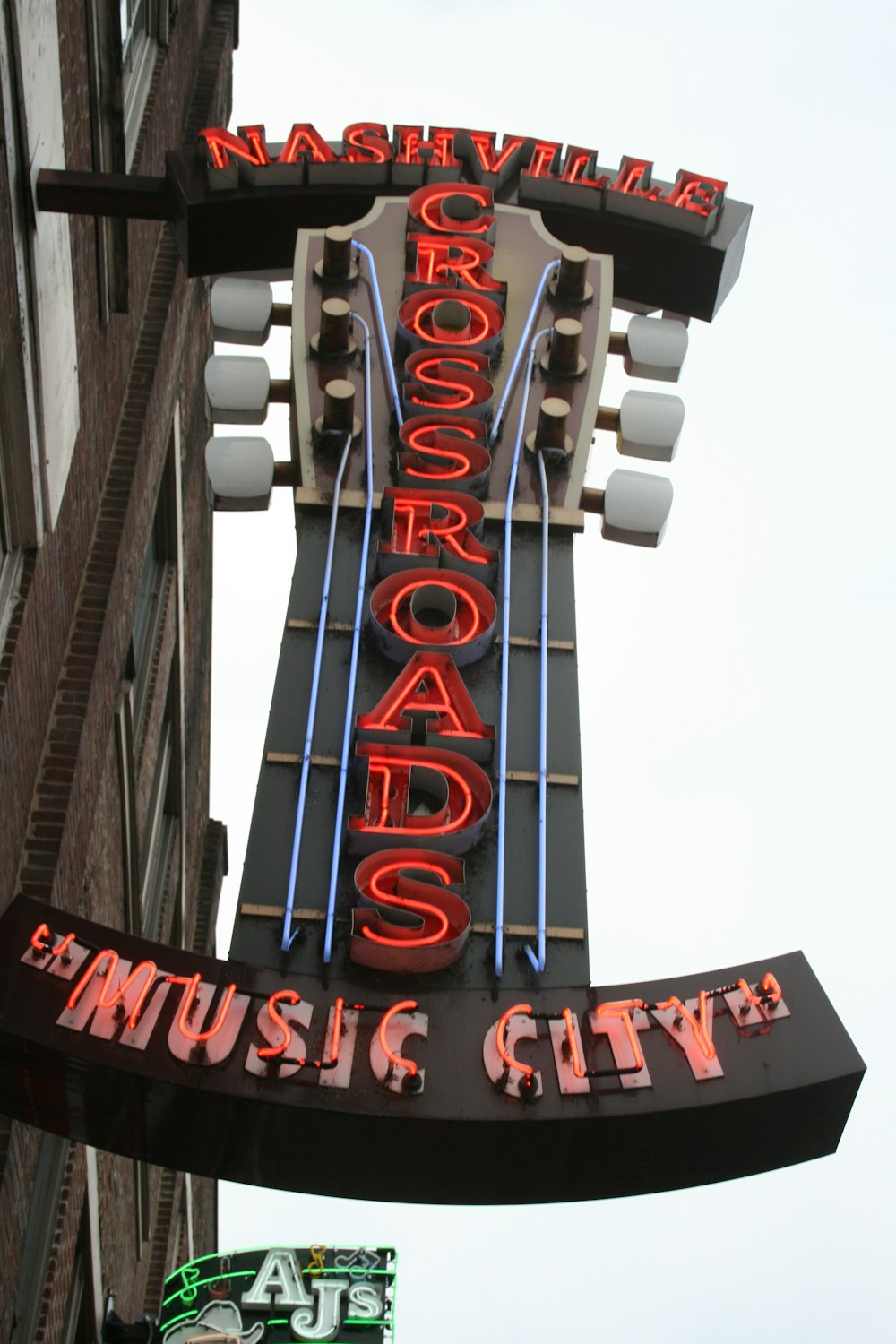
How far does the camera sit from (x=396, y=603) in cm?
1226

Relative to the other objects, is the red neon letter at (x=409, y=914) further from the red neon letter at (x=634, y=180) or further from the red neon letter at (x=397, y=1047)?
the red neon letter at (x=634, y=180)

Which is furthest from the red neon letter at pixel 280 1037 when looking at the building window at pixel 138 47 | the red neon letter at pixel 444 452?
the building window at pixel 138 47

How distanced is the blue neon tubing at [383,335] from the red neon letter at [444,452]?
21cm

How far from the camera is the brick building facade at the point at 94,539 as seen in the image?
1152cm

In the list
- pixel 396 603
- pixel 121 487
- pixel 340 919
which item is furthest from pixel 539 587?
pixel 121 487

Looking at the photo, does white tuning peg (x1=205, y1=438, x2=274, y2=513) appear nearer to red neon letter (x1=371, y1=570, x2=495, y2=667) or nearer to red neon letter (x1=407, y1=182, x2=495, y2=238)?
red neon letter (x1=371, y1=570, x2=495, y2=667)

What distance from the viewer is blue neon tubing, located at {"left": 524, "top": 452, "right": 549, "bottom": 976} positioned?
10.3 m

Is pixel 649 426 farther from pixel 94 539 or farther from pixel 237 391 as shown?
pixel 94 539

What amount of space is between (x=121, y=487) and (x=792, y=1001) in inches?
332

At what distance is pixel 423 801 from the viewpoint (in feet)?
A: 36.8

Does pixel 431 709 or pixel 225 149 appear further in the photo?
pixel 225 149

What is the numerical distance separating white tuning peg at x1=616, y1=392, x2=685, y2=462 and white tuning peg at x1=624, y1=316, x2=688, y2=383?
890mm

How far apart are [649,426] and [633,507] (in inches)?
33.9

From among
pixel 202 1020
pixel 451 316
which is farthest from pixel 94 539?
pixel 202 1020
